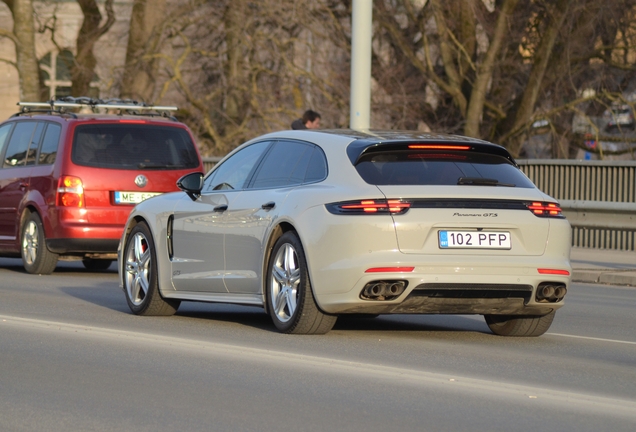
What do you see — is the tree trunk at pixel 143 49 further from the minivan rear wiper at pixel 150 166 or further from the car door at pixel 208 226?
the car door at pixel 208 226

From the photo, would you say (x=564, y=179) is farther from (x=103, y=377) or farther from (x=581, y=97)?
(x=103, y=377)

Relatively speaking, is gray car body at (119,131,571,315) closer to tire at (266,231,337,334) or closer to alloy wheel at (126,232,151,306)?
tire at (266,231,337,334)

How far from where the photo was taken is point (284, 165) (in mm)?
9906

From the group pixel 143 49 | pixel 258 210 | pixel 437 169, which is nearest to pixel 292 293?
pixel 258 210

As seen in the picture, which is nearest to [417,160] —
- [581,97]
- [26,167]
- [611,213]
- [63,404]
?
[63,404]

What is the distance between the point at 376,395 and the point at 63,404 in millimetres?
1567

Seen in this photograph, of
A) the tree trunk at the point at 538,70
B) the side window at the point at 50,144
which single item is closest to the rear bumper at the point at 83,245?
the side window at the point at 50,144

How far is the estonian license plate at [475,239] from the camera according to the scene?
8.83 metres

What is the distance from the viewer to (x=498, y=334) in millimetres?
10062

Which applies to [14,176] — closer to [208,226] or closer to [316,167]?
[208,226]

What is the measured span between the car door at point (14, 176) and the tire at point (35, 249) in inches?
10.2

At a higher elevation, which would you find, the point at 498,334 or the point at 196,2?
the point at 196,2

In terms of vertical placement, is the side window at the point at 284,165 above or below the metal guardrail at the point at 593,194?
above

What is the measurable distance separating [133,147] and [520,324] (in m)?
6.73
